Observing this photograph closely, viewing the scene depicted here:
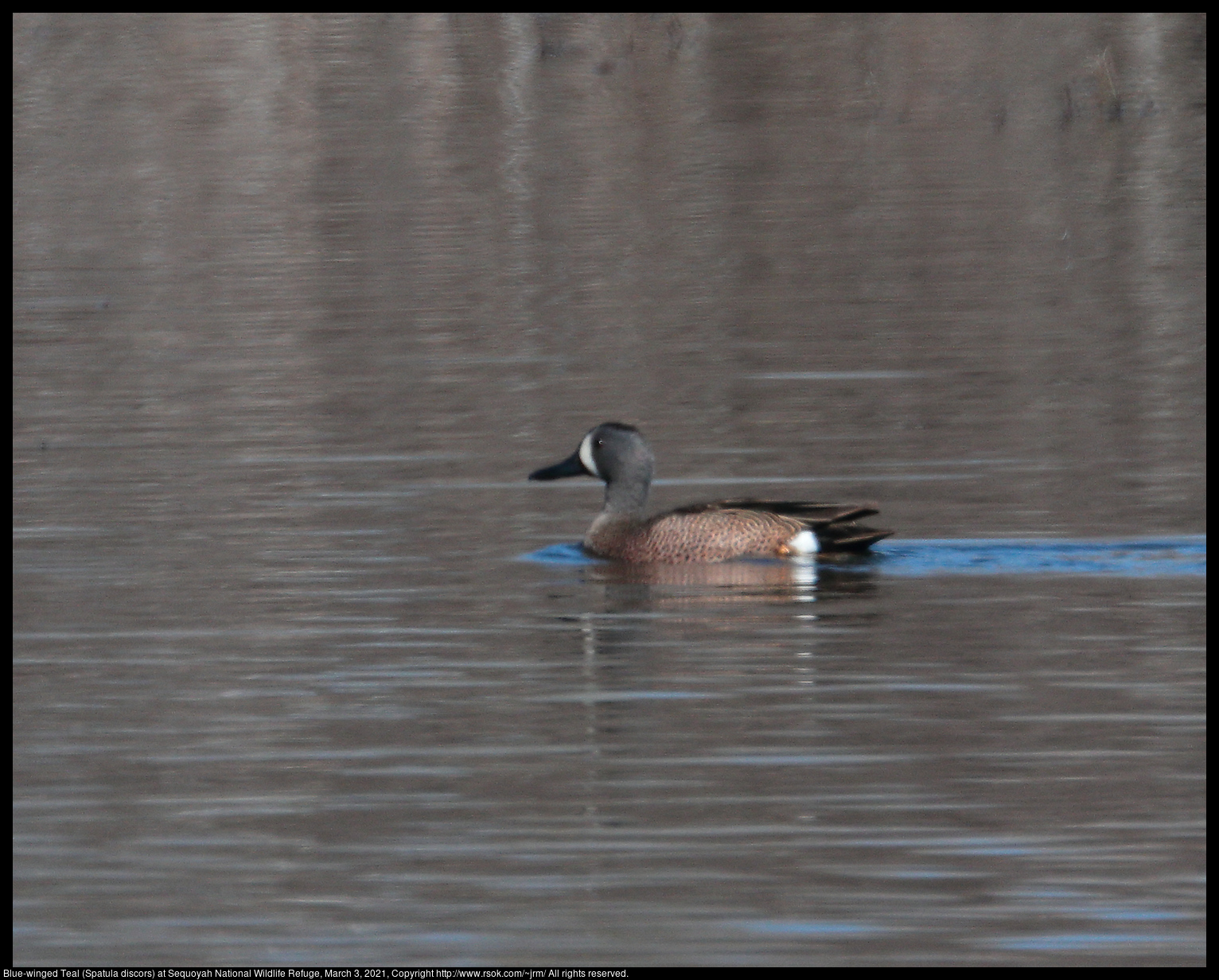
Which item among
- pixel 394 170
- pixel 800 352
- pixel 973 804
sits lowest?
pixel 973 804

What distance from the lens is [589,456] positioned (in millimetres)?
13406

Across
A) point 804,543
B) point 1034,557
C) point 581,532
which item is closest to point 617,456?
point 581,532

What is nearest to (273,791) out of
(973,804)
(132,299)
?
(973,804)

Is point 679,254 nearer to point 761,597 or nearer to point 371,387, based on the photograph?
point 371,387

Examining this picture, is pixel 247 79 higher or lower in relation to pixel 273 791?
higher

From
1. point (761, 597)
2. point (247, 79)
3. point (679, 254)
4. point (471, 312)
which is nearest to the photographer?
point (761, 597)

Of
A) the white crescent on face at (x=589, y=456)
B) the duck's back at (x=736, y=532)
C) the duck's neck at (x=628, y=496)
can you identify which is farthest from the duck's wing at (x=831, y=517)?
the white crescent on face at (x=589, y=456)

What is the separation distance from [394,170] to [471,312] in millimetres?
9549

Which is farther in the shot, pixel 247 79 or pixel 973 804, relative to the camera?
pixel 247 79

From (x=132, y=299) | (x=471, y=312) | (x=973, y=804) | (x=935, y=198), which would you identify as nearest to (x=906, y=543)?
(x=973, y=804)

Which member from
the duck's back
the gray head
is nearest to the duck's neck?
the gray head

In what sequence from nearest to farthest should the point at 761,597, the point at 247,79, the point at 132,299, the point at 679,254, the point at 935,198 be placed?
the point at 761,597 → the point at 132,299 → the point at 679,254 → the point at 935,198 → the point at 247,79

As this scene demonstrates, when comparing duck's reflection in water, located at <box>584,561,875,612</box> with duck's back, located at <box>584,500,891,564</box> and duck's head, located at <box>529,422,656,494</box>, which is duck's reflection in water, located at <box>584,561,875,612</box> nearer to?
duck's back, located at <box>584,500,891,564</box>

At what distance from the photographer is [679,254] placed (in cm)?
2331
